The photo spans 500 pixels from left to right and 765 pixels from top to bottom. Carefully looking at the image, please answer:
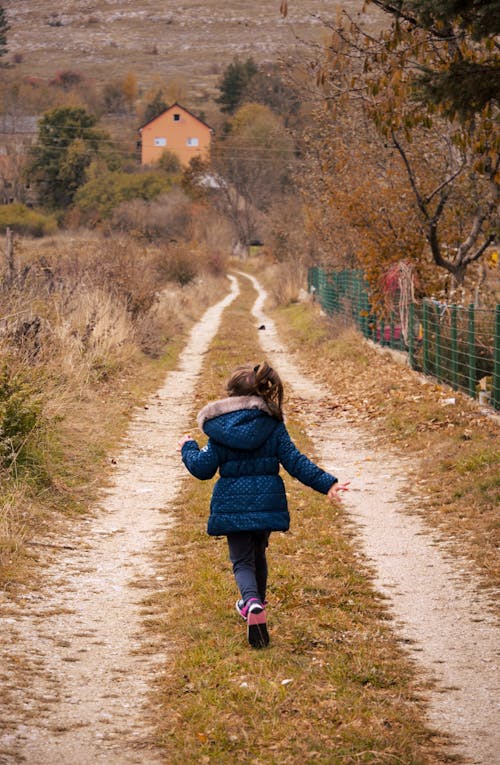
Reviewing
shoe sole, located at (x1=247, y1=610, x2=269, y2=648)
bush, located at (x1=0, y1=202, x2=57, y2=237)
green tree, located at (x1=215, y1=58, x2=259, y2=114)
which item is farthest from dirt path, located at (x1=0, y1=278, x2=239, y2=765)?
green tree, located at (x1=215, y1=58, x2=259, y2=114)

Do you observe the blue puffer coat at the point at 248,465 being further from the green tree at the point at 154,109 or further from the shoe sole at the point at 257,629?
the green tree at the point at 154,109

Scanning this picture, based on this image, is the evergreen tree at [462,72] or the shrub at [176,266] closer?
the evergreen tree at [462,72]

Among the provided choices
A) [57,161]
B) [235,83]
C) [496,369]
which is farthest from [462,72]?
[235,83]

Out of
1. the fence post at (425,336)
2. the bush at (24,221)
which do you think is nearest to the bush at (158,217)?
the bush at (24,221)

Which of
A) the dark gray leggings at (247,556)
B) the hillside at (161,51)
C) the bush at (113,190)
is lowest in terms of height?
the dark gray leggings at (247,556)

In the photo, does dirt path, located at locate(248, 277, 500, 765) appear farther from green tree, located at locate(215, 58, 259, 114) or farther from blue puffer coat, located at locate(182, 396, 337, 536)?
green tree, located at locate(215, 58, 259, 114)

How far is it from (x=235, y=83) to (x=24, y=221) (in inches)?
1750

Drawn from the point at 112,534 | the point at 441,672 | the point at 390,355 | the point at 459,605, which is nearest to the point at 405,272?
the point at 390,355

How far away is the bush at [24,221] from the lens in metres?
67.3

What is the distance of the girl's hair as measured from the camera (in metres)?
5.84

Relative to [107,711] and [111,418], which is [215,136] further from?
[107,711]

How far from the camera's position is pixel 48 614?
663 centimetres

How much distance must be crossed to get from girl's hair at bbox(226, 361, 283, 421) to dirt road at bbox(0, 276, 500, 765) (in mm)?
1500

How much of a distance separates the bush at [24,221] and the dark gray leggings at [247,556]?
206 ft
